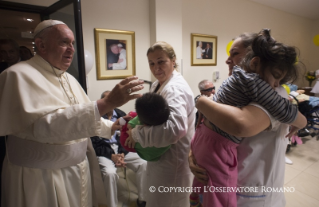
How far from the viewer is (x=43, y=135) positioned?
86 cm

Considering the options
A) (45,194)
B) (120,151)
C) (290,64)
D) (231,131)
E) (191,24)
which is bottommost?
(120,151)

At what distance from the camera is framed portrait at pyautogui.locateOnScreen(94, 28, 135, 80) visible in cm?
266

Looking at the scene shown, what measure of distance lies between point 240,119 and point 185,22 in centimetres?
331

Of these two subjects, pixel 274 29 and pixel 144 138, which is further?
pixel 274 29

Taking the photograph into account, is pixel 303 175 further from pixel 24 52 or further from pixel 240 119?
pixel 24 52

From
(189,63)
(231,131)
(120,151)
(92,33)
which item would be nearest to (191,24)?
(189,63)

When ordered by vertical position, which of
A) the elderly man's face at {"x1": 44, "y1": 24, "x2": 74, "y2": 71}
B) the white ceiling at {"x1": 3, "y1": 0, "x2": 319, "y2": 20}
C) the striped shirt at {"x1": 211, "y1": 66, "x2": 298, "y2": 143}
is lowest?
the striped shirt at {"x1": 211, "y1": 66, "x2": 298, "y2": 143}

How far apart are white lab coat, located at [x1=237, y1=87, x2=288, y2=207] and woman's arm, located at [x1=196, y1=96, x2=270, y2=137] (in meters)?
0.16

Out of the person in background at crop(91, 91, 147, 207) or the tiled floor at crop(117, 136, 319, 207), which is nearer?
the person in background at crop(91, 91, 147, 207)

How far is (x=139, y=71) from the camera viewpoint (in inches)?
121

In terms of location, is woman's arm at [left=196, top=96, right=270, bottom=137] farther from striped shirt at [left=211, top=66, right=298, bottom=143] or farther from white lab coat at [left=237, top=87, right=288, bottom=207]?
white lab coat at [left=237, top=87, right=288, bottom=207]

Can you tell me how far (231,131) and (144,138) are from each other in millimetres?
554

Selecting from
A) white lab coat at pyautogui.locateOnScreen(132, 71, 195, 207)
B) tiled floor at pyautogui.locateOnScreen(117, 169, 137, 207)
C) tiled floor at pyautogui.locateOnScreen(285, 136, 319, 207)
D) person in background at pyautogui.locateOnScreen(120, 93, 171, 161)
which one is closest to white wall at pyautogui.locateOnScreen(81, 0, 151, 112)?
tiled floor at pyautogui.locateOnScreen(117, 169, 137, 207)

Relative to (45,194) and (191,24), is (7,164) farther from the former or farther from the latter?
(191,24)
